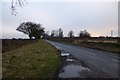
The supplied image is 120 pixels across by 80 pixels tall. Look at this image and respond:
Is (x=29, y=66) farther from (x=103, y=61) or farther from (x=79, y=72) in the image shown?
(x=103, y=61)

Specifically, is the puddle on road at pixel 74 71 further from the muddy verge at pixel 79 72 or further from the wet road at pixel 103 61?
the wet road at pixel 103 61

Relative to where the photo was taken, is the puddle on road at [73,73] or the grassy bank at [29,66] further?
the grassy bank at [29,66]

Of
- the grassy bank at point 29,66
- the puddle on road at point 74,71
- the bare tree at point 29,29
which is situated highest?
the bare tree at point 29,29

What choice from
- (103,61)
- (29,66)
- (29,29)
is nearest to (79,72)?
(29,66)

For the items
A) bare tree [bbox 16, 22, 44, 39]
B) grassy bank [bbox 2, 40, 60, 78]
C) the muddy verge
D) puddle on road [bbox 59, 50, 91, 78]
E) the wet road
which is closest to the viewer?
the muddy verge

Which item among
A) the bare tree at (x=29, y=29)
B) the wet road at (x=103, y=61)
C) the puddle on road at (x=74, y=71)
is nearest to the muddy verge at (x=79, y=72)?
the puddle on road at (x=74, y=71)

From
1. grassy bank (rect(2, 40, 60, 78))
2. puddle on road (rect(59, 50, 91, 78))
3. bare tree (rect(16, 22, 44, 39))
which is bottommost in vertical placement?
puddle on road (rect(59, 50, 91, 78))

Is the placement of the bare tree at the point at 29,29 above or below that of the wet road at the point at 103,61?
above

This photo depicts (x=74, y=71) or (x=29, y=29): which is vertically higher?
(x=29, y=29)

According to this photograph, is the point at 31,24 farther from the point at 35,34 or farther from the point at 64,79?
the point at 64,79

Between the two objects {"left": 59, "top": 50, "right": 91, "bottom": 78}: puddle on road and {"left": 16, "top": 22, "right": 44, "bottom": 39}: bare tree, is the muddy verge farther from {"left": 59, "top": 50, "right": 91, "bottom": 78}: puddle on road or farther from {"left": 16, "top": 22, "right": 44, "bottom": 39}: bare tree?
{"left": 16, "top": 22, "right": 44, "bottom": 39}: bare tree

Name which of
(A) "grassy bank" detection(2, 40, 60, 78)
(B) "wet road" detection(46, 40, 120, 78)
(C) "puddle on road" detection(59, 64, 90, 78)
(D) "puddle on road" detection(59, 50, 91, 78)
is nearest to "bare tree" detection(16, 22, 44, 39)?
(B) "wet road" detection(46, 40, 120, 78)

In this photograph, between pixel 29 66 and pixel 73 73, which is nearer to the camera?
pixel 73 73

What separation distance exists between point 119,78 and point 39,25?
135 m
